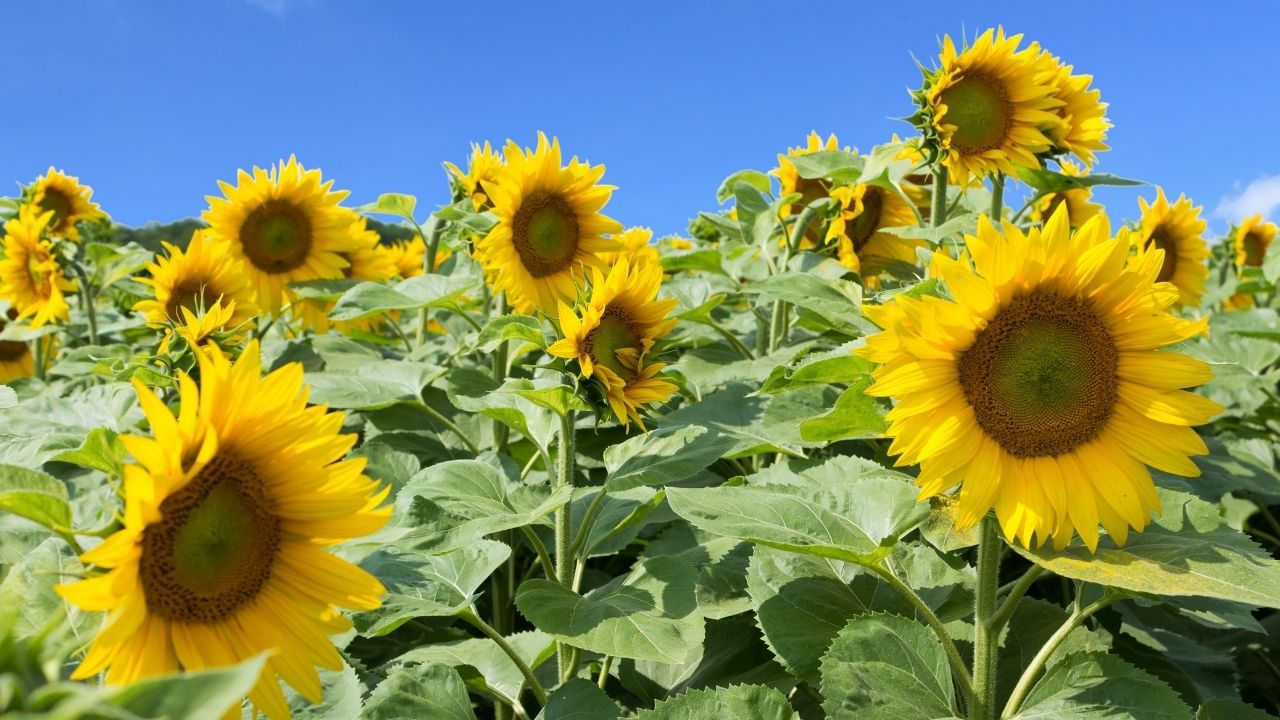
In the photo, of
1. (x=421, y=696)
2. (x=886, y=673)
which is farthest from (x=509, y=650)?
(x=886, y=673)

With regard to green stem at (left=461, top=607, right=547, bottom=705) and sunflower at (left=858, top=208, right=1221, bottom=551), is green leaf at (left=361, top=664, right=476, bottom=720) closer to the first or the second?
green stem at (left=461, top=607, right=547, bottom=705)

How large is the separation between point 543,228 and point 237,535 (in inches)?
79.6

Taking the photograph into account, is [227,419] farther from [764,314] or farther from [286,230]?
[286,230]

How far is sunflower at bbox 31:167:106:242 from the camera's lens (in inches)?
208

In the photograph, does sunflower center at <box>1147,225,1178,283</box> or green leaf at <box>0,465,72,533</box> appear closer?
green leaf at <box>0,465,72,533</box>

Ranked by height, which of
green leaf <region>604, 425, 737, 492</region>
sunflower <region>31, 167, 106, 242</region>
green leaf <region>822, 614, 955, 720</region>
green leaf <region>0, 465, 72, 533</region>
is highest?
sunflower <region>31, 167, 106, 242</region>

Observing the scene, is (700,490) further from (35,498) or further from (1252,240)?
(1252,240)

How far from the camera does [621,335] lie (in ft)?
8.57

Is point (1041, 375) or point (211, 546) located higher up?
point (1041, 375)

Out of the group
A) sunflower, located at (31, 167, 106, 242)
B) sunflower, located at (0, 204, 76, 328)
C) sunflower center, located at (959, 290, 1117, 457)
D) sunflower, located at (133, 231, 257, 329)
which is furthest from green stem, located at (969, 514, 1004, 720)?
sunflower, located at (31, 167, 106, 242)

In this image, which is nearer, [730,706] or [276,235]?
[730,706]

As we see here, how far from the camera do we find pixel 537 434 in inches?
108

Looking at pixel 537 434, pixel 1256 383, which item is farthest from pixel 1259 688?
pixel 537 434

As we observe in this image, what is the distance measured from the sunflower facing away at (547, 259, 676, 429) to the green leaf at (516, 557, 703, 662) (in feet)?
1.38
